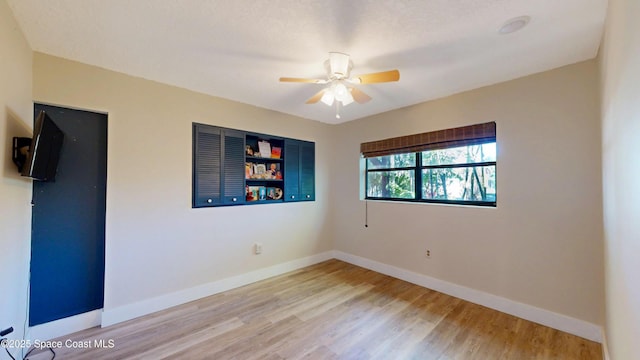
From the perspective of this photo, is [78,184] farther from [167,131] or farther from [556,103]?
[556,103]

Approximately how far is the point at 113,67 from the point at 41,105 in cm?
67

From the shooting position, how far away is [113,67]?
8.04ft

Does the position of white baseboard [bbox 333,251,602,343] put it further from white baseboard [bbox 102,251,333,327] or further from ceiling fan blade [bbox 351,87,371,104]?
ceiling fan blade [bbox 351,87,371,104]

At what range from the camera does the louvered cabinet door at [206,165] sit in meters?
3.05

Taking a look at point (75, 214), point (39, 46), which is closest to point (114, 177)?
point (75, 214)

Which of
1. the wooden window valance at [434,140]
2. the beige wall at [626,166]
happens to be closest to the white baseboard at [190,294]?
the wooden window valance at [434,140]

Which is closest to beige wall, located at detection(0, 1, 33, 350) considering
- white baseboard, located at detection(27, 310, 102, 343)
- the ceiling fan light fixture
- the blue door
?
the blue door

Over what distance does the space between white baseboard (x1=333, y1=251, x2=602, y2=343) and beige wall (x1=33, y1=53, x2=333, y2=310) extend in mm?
1959

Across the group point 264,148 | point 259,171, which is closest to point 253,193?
point 259,171

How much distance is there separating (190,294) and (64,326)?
1042mm

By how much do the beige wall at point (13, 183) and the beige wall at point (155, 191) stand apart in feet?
1.23

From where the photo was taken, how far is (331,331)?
2.37 meters

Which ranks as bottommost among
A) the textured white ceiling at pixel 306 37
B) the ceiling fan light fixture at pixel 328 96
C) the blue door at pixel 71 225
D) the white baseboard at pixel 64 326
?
the white baseboard at pixel 64 326

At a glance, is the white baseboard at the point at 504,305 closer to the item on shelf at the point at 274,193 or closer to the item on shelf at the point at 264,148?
the item on shelf at the point at 274,193
